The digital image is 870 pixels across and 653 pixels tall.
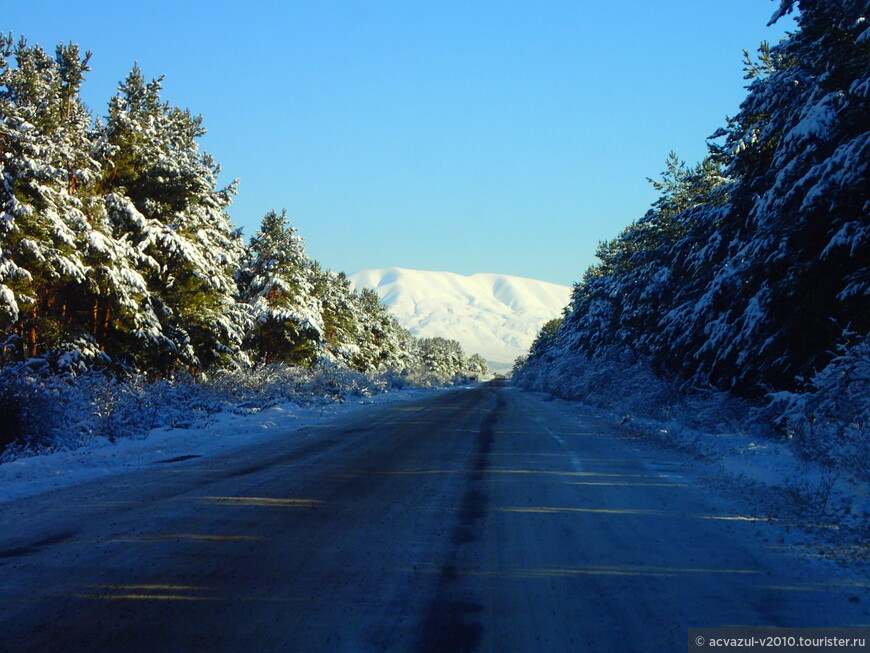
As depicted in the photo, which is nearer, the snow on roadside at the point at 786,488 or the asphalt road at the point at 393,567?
the asphalt road at the point at 393,567

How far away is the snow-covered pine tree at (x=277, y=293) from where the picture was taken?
123 ft

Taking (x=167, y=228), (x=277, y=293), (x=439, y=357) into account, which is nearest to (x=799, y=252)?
(x=167, y=228)

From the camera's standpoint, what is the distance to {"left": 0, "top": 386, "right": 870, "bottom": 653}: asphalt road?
400 centimetres

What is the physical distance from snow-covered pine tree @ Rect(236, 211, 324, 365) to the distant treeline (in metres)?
5.61

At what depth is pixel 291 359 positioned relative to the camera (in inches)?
1617

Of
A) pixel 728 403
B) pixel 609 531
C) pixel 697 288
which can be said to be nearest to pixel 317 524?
pixel 609 531

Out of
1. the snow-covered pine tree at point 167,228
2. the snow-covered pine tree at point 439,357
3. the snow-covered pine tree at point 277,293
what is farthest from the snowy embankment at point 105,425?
the snow-covered pine tree at point 439,357

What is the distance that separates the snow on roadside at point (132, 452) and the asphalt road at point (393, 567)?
29.9 inches

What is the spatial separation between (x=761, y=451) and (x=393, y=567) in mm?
8634

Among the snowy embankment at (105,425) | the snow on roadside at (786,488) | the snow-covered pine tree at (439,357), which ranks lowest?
the snow on roadside at (786,488)

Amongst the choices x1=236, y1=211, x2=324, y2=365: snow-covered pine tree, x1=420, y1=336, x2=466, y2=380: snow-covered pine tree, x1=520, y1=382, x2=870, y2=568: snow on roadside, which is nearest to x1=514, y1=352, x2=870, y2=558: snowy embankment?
x1=520, y1=382, x2=870, y2=568: snow on roadside

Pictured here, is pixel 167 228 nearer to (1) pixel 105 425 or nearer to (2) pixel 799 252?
(1) pixel 105 425

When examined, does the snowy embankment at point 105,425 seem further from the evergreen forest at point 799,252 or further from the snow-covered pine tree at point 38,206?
the evergreen forest at point 799,252

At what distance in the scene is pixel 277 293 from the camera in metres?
38.6
